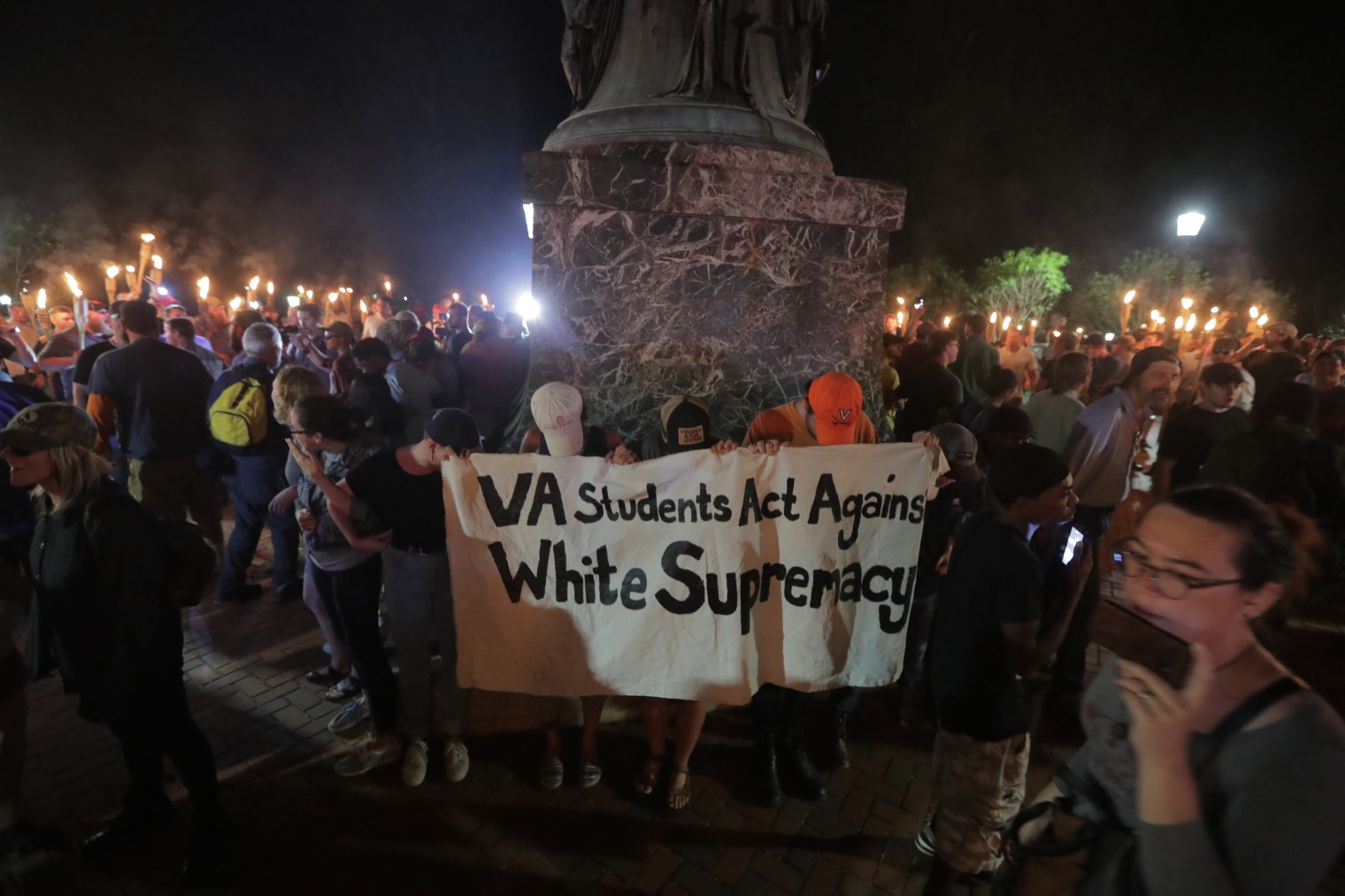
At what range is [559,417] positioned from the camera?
127 inches

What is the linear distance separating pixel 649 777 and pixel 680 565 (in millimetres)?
1187

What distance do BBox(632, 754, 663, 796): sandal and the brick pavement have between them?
6 centimetres

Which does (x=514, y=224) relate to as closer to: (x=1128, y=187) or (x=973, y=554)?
(x=1128, y=187)

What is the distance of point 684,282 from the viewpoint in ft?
13.4

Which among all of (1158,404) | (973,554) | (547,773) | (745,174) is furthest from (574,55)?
(1158,404)

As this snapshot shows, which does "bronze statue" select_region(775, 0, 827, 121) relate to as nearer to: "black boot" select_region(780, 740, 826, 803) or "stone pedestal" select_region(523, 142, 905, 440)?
"stone pedestal" select_region(523, 142, 905, 440)

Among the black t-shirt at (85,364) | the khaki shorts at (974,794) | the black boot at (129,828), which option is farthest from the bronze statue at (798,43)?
the black t-shirt at (85,364)

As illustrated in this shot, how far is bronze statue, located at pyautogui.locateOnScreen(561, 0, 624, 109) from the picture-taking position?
452cm

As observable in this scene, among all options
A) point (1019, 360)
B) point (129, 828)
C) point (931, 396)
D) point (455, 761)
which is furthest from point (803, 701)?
point (1019, 360)

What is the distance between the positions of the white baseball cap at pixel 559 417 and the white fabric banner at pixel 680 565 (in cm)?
29

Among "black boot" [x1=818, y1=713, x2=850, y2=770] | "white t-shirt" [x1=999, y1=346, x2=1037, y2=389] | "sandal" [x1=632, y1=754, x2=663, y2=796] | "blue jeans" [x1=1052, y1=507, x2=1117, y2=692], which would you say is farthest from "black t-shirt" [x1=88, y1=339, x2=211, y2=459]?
"white t-shirt" [x1=999, y1=346, x2=1037, y2=389]

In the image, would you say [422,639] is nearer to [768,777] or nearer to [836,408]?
[768,777]

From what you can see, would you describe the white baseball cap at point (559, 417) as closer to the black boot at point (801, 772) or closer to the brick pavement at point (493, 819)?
the brick pavement at point (493, 819)

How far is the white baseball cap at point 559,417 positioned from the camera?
3217 millimetres
